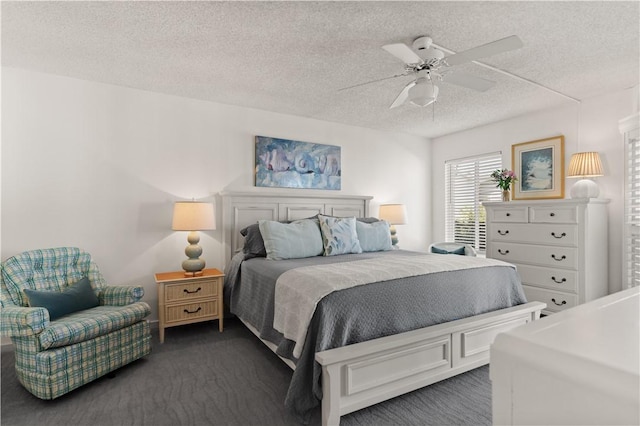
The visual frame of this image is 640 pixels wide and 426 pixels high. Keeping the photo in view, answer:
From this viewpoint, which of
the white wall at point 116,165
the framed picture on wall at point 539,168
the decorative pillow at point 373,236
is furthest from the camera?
the framed picture on wall at point 539,168

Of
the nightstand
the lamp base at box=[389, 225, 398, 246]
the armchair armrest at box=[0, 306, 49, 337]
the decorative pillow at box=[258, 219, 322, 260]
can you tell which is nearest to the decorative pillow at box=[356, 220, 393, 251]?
the decorative pillow at box=[258, 219, 322, 260]

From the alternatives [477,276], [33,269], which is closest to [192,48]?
[33,269]

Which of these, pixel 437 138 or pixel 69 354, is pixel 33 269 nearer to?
pixel 69 354

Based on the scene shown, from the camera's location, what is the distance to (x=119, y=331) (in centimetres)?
247

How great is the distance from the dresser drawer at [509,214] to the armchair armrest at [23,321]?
4460 millimetres

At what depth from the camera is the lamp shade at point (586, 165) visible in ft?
11.2

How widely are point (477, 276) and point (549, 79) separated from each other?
84.6 inches

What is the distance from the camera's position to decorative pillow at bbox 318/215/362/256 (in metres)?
3.38

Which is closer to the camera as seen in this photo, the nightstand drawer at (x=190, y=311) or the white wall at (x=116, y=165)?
the white wall at (x=116, y=165)

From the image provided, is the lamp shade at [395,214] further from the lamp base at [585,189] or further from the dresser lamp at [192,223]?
the dresser lamp at [192,223]

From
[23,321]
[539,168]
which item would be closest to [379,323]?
[23,321]

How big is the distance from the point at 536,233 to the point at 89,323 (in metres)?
4.28

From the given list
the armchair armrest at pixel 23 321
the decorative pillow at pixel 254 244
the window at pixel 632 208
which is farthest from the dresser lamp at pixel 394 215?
the armchair armrest at pixel 23 321

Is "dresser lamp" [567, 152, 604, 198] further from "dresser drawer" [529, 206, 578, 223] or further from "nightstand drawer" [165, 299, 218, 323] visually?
"nightstand drawer" [165, 299, 218, 323]
